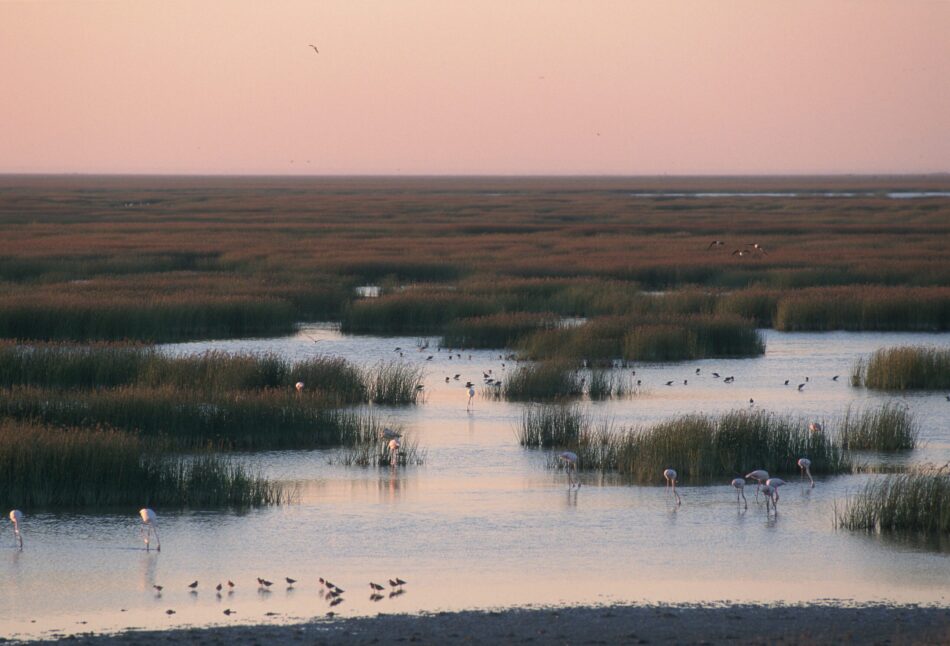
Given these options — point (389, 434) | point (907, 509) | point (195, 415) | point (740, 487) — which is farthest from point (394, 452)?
point (907, 509)

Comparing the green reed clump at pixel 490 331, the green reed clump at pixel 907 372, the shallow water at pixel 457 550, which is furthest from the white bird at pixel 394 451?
the green reed clump at pixel 490 331

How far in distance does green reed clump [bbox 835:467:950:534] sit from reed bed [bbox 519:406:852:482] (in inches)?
110

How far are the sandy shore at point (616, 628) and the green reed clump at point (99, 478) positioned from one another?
183 inches

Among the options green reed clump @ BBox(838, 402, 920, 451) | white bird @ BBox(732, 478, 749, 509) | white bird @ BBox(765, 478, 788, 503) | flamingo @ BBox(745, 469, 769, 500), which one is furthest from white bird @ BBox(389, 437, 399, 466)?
green reed clump @ BBox(838, 402, 920, 451)

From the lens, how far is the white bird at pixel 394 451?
16.3 m

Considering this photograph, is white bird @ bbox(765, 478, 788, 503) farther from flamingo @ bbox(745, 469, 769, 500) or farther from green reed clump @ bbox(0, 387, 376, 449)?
green reed clump @ bbox(0, 387, 376, 449)

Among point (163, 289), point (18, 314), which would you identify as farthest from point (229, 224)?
point (18, 314)

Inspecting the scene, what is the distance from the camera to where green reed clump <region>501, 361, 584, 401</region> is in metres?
21.9

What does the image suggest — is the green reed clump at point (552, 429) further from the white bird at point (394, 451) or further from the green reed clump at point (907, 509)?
the green reed clump at point (907, 509)

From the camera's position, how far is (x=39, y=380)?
2028cm

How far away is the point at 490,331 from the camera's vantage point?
28797 mm

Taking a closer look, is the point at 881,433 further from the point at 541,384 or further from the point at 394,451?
the point at 394,451

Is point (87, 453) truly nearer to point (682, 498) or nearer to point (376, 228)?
point (682, 498)

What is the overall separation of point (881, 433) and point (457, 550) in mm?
7665
